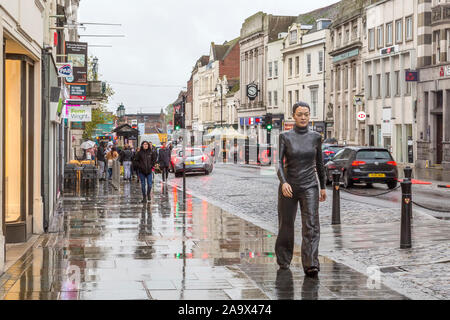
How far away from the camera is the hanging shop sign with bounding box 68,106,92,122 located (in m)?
29.7

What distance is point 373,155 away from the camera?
95.0 feet

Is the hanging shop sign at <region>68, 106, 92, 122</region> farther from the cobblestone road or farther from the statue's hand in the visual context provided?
the statue's hand

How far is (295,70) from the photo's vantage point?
75.6m

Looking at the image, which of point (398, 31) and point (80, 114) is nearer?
point (80, 114)

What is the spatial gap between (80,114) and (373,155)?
10.7 m

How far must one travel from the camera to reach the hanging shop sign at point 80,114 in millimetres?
29703

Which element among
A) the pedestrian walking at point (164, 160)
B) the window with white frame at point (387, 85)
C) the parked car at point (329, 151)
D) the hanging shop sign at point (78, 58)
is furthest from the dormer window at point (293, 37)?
the hanging shop sign at point (78, 58)

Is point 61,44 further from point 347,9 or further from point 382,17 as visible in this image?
point 347,9

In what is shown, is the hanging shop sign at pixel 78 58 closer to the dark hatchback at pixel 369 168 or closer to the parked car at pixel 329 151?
the dark hatchback at pixel 369 168

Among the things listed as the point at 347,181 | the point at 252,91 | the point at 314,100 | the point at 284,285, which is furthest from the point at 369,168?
the point at 252,91

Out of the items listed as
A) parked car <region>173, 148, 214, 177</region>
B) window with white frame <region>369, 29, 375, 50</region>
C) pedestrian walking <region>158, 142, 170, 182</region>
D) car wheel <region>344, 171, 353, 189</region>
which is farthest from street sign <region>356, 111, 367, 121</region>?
car wheel <region>344, 171, 353, 189</region>

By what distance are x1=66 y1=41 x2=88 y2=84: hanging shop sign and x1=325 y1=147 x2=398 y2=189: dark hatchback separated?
10.6m

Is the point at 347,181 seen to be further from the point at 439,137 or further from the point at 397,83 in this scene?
the point at 397,83

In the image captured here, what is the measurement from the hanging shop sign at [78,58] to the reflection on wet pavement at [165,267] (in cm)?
1514
